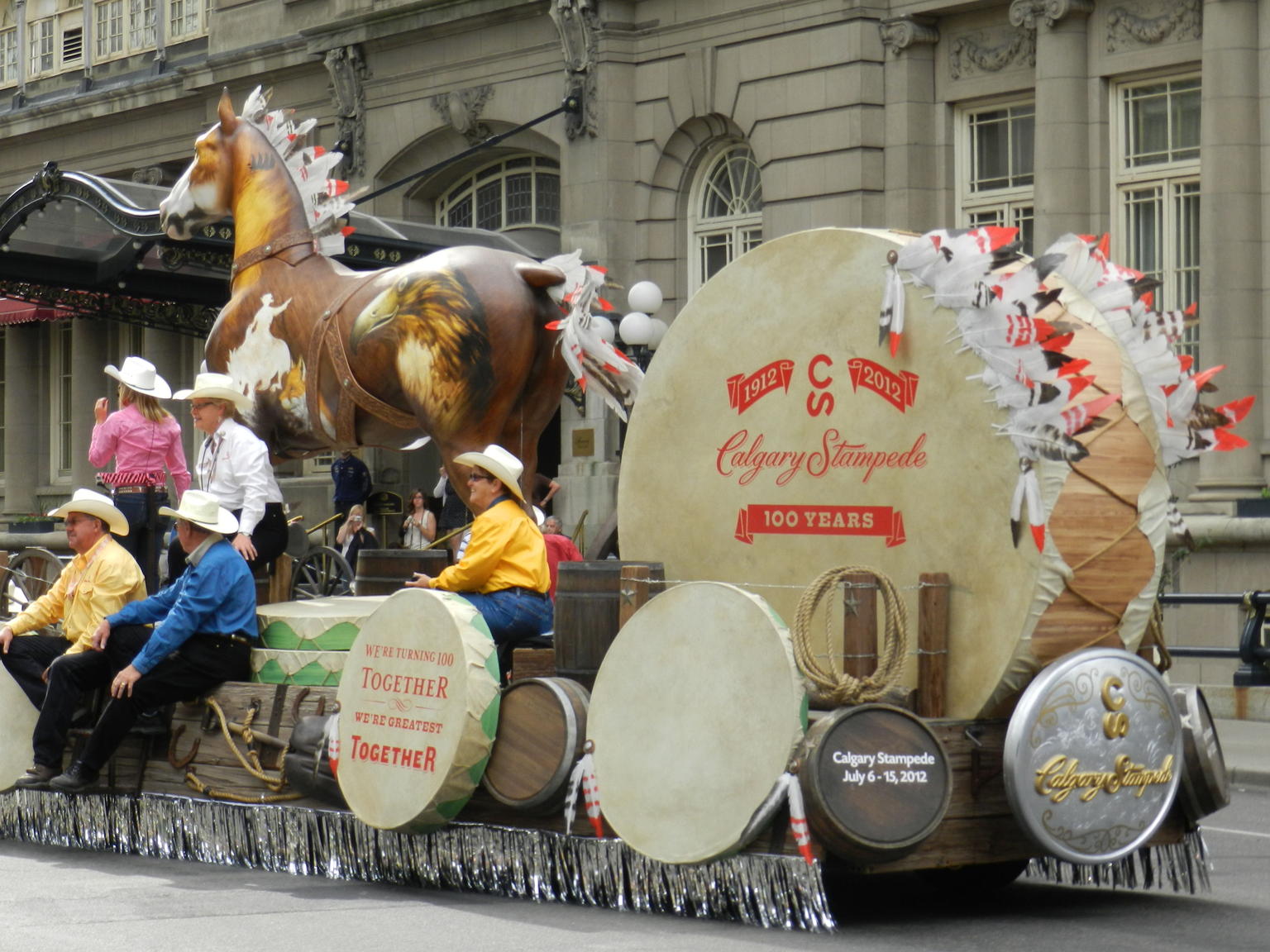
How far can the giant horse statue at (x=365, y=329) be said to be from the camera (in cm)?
1138

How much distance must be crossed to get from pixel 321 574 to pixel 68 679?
5244 millimetres

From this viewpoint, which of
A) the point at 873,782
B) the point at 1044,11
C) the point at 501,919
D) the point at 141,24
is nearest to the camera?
the point at 873,782

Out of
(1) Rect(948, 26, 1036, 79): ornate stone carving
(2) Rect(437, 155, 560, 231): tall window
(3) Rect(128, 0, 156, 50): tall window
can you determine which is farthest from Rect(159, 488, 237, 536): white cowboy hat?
(3) Rect(128, 0, 156, 50): tall window

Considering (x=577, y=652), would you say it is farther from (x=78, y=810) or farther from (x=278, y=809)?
(x=78, y=810)

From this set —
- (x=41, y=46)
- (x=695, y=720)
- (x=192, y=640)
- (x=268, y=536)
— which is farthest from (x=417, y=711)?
(x=41, y=46)

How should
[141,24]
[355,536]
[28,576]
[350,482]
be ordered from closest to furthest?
1. [28,576]
2. [355,536]
3. [350,482]
4. [141,24]

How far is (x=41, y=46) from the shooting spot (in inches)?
1430

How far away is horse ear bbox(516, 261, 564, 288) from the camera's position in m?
11.6

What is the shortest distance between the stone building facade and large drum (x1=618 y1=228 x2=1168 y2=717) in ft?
35.7

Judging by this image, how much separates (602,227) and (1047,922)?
57.7 feet

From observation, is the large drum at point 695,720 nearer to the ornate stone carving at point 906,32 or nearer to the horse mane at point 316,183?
the horse mane at point 316,183

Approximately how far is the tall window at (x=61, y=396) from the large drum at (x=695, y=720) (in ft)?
96.3

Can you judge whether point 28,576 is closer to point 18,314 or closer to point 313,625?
point 313,625

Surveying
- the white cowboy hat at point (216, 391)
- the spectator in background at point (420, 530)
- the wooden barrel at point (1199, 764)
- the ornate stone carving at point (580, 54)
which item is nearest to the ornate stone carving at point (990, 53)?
the ornate stone carving at point (580, 54)
